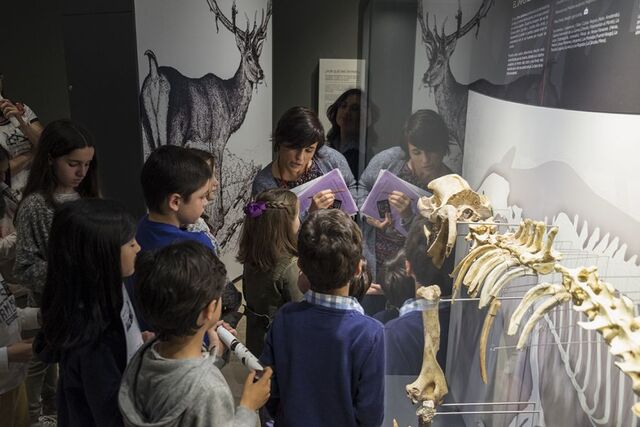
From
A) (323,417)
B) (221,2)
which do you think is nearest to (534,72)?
(323,417)

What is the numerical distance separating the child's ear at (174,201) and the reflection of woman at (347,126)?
77.5 inches

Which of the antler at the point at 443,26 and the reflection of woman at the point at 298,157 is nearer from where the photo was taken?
the antler at the point at 443,26

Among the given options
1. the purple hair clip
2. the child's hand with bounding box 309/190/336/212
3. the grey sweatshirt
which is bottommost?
the grey sweatshirt

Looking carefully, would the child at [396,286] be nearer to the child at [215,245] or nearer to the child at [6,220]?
the child at [215,245]

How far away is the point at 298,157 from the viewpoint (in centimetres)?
294

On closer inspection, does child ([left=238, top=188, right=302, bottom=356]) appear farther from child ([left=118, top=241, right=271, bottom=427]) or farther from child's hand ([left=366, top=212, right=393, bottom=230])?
child ([left=118, top=241, right=271, bottom=427])

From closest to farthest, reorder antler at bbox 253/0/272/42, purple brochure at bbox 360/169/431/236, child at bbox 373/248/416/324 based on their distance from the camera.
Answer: purple brochure at bbox 360/169/431/236 → child at bbox 373/248/416/324 → antler at bbox 253/0/272/42

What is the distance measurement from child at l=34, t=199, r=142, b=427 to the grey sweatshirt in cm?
18

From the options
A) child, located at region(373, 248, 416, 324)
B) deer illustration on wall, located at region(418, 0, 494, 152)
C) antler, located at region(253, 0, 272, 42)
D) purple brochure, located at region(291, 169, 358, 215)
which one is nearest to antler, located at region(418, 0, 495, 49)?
deer illustration on wall, located at region(418, 0, 494, 152)

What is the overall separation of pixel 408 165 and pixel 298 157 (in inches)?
25.4

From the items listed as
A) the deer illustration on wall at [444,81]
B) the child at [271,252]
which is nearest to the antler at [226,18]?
the deer illustration on wall at [444,81]

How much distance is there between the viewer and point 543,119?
1941mm

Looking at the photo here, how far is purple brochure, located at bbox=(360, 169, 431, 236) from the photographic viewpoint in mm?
2740

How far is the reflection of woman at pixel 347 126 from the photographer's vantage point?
4.09m
